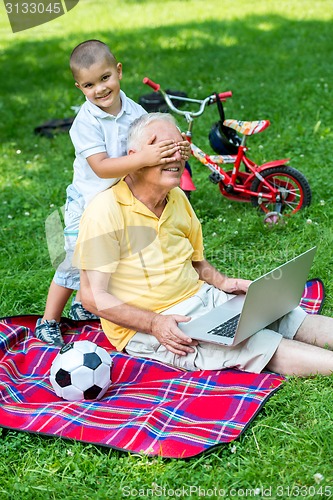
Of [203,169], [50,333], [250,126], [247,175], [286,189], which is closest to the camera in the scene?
[50,333]

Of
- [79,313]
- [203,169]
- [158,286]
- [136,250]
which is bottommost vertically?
[203,169]

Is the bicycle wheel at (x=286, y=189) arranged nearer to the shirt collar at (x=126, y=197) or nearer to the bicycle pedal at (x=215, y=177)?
the bicycle pedal at (x=215, y=177)

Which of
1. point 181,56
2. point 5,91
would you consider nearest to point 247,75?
point 181,56

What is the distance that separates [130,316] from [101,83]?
1.16 m

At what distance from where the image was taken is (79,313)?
4199mm

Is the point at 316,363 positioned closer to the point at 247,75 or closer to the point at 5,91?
the point at 247,75

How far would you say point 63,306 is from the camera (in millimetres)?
4051

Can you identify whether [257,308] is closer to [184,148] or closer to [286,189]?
[184,148]

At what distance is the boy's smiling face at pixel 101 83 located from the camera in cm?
351

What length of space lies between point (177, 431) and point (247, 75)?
24.2 ft

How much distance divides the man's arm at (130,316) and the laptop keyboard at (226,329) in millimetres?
119

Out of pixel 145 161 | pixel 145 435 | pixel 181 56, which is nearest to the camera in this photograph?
pixel 145 435

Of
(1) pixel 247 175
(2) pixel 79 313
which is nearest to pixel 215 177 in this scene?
(1) pixel 247 175

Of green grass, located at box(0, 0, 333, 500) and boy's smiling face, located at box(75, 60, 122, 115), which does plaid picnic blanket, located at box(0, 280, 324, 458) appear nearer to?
green grass, located at box(0, 0, 333, 500)
